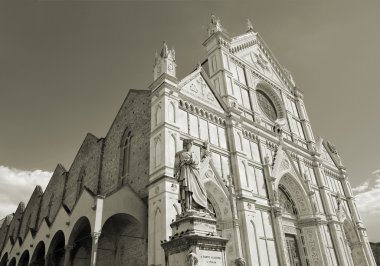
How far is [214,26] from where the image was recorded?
2125cm

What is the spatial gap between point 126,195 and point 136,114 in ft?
18.4

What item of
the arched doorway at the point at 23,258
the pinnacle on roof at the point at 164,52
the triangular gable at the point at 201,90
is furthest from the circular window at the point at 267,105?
the arched doorway at the point at 23,258

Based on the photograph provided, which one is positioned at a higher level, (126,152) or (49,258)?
(126,152)

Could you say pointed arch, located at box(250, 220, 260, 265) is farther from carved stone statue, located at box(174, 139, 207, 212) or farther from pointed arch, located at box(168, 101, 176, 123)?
carved stone statue, located at box(174, 139, 207, 212)

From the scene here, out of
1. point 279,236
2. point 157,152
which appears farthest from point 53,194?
point 279,236

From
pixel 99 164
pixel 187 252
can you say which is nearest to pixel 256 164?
pixel 99 164

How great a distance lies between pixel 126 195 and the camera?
12.4 meters

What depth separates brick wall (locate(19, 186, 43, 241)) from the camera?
26.9 metres

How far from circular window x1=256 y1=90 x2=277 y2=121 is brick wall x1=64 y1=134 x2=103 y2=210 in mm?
11995

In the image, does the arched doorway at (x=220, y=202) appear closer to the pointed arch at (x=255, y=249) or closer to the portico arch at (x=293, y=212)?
the pointed arch at (x=255, y=249)

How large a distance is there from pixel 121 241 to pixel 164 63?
350 inches

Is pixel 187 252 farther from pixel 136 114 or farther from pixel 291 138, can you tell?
pixel 291 138

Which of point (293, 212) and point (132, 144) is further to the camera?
point (293, 212)

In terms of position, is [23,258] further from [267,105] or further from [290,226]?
[267,105]
